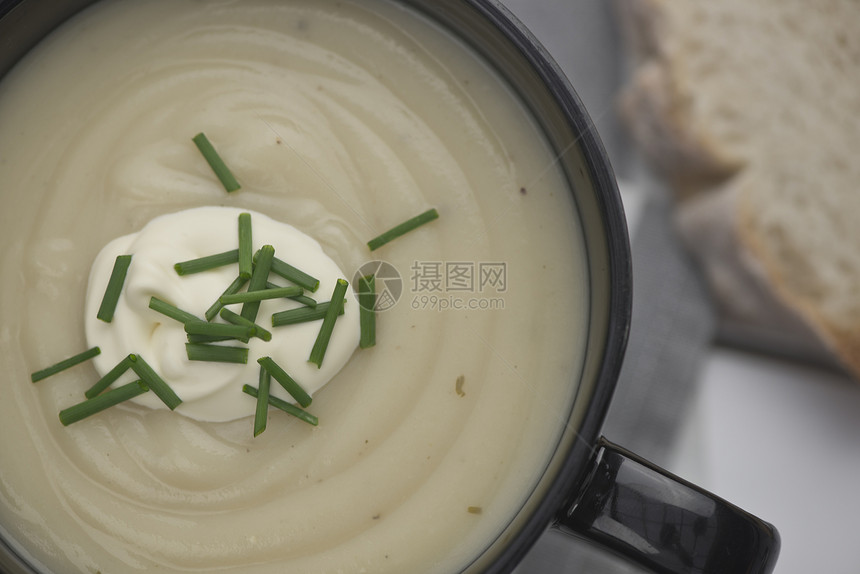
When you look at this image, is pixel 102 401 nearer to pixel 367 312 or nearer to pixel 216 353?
pixel 216 353

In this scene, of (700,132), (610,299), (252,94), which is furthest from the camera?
(700,132)

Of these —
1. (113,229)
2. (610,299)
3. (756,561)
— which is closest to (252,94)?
(113,229)

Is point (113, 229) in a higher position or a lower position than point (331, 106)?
lower

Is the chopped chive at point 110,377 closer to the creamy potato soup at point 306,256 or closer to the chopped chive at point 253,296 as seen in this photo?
the creamy potato soup at point 306,256

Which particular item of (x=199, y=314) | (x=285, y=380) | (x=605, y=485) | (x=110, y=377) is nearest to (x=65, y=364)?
(x=110, y=377)

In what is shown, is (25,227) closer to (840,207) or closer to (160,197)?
(160,197)

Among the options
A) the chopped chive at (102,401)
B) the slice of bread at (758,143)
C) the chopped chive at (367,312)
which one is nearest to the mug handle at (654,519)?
the chopped chive at (367,312)

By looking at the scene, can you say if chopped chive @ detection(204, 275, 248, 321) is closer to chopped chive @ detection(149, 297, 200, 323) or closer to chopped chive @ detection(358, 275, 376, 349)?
chopped chive @ detection(149, 297, 200, 323)
